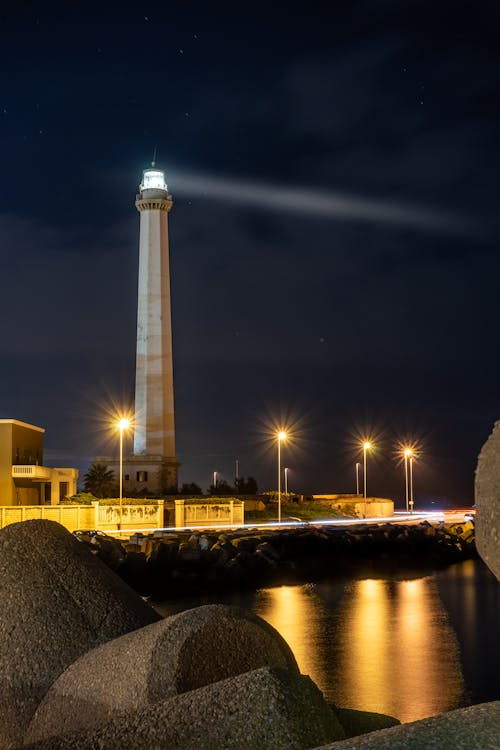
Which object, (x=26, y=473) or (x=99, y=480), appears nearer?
(x=26, y=473)

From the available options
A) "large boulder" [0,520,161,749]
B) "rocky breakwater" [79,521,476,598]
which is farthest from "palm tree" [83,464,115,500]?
"large boulder" [0,520,161,749]

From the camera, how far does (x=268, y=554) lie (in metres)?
33.9

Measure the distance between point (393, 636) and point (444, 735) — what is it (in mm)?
16928

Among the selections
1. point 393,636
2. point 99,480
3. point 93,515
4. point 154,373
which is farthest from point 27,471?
point 393,636

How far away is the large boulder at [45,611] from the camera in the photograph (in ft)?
24.1

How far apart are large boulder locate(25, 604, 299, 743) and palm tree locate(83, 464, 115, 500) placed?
5445 centimetres

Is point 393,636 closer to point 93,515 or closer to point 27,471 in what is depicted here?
point 93,515

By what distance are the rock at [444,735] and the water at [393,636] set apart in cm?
841

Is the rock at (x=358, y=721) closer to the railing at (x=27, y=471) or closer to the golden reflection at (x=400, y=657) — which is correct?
the golden reflection at (x=400, y=657)

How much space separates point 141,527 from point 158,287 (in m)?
27.1

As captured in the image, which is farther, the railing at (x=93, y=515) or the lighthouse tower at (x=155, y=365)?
the lighthouse tower at (x=155, y=365)

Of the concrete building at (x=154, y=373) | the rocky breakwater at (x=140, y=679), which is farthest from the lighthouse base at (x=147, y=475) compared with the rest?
the rocky breakwater at (x=140, y=679)

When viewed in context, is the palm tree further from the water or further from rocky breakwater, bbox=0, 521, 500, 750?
rocky breakwater, bbox=0, 521, 500, 750

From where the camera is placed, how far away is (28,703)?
7.23m
